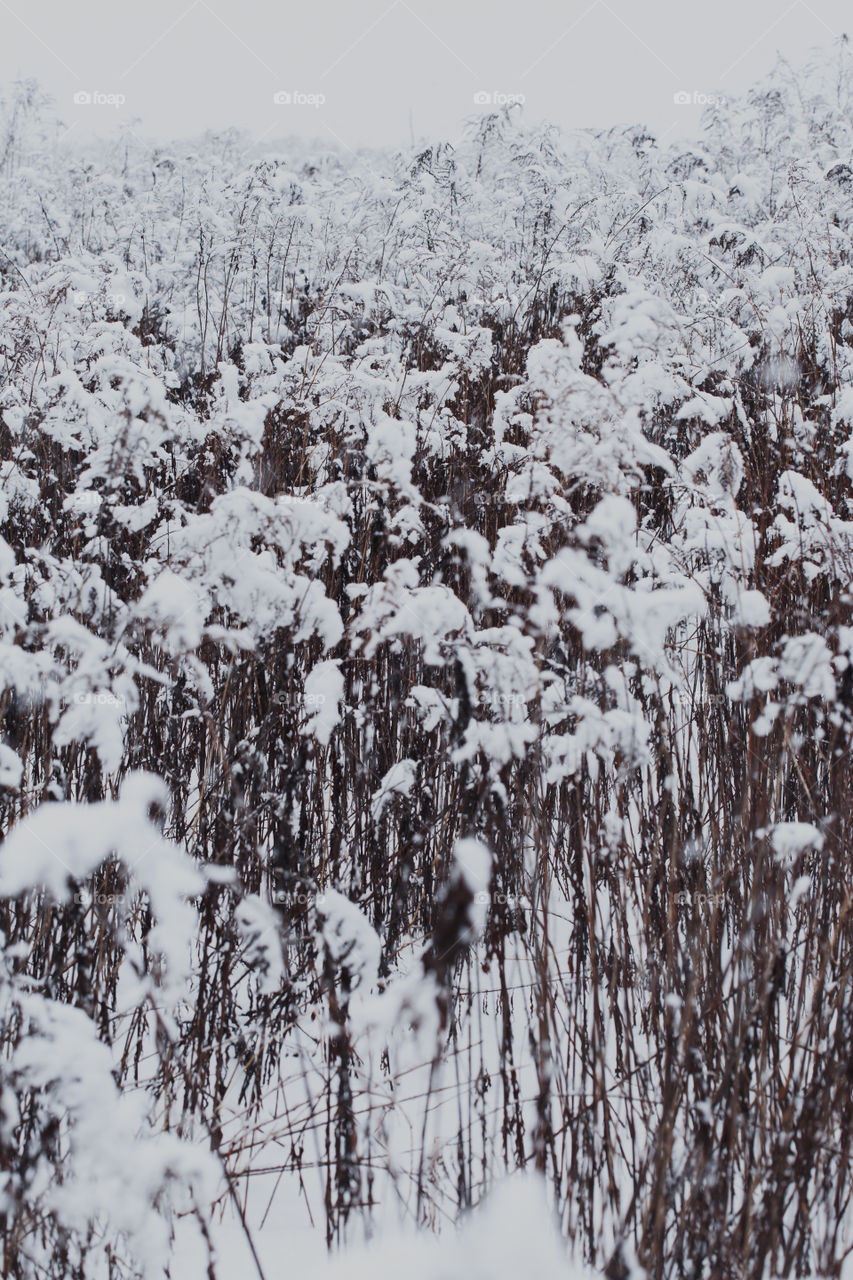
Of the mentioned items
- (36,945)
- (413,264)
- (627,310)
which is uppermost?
(413,264)

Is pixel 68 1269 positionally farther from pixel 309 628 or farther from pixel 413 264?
pixel 413 264

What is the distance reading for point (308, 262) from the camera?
6445 mm

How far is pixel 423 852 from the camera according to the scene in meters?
2.17

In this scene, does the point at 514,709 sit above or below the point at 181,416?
below

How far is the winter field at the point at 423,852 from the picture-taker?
1220 mm

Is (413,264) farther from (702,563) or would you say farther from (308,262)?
(702,563)

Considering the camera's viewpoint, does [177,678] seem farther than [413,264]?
No

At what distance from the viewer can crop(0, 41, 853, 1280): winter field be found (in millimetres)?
1220

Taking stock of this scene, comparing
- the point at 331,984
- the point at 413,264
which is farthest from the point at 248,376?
the point at 331,984

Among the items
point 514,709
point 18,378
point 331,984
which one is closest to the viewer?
point 331,984

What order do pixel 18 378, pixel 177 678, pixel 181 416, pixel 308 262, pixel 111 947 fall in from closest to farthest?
pixel 111 947, pixel 177 678, pixel 181 416, pixel 18 378, pixel 308 262

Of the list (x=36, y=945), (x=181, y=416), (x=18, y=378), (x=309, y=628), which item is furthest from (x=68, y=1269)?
(x=18, y=378)

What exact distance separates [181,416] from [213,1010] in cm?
211

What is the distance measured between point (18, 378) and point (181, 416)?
3.14ft
